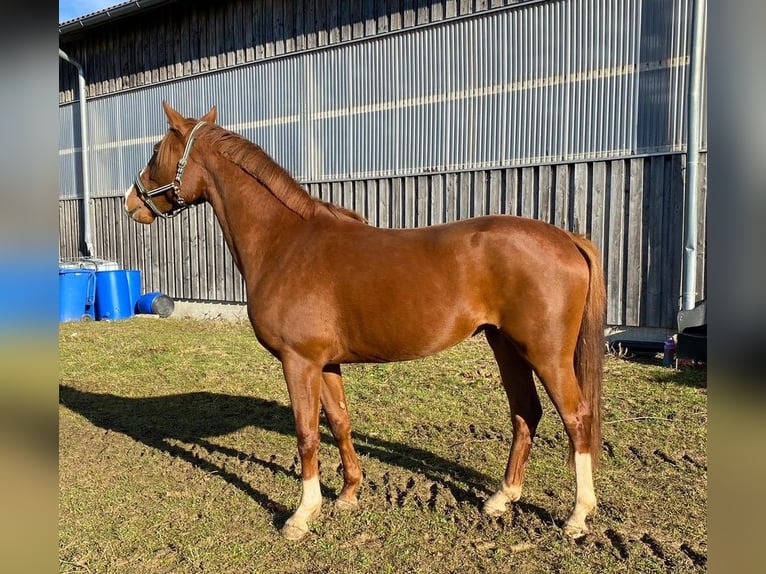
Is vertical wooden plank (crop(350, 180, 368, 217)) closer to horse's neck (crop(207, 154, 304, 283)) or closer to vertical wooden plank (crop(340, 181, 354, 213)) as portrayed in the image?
vertical wooden plank (crop(340, 181, 354, 213))

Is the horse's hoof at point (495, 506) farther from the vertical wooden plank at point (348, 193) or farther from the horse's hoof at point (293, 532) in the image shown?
the vertical wooden plank at point (348, 193)

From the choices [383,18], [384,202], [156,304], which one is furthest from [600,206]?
[156,304]

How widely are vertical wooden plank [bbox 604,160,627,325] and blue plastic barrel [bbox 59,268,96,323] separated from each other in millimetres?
10191

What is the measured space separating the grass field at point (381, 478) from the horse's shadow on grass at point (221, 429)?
0.02 meters

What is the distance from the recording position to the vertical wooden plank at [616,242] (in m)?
7.84

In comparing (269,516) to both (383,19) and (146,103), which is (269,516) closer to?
(383,19)

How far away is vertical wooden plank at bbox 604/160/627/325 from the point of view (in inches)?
309

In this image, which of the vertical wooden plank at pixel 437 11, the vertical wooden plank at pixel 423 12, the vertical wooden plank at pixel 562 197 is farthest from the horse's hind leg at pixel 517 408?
the vertical wooden plank at pixel 423 12

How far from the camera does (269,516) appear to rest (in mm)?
3438

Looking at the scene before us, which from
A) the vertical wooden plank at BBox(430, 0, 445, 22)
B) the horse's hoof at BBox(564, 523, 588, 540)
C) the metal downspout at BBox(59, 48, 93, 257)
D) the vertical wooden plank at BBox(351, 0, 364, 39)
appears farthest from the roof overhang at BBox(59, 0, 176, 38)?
the horse's hoof at BBox(564, 523, 588, 540)

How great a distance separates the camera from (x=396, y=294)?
3.17 m

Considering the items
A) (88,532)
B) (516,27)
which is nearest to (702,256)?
(516,27)

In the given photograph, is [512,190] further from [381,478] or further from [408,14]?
[381,478]
